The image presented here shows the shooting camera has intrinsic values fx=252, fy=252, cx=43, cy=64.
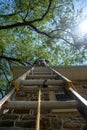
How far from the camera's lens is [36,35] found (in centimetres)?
1730

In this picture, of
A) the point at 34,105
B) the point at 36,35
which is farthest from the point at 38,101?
the point at 36,35

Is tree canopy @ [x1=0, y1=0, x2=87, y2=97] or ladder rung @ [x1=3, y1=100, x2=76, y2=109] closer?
ladder rung @ [x1=3, y1=100, x2=76, y2=109]

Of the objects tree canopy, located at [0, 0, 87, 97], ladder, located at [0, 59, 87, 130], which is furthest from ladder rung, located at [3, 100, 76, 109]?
tree canopy, located at [0, 0, 87, 97]

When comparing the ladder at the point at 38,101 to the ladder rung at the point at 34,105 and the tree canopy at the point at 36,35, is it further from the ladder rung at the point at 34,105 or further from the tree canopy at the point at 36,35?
the tree canopy at the point at 36,35

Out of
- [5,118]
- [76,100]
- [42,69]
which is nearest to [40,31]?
[42,69]

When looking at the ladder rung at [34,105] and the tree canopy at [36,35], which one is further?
the tree canopy at [36,35]

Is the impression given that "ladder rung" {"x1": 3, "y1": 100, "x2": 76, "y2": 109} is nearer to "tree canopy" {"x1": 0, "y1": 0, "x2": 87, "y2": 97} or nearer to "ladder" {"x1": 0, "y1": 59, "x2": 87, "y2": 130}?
"ladder" {"x1": 0, "y1": 59, "x2": 87, "y2": 130}

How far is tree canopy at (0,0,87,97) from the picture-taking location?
15.0m

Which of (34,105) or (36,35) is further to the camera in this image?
(36,35)

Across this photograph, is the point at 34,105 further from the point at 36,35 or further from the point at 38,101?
the point at 36,35

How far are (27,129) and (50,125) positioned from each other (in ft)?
1.94

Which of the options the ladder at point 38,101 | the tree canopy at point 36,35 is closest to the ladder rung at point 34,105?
the ladder at point 38,101

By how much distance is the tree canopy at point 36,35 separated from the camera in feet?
49.1

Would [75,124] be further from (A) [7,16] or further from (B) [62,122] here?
(A) [7,16]
